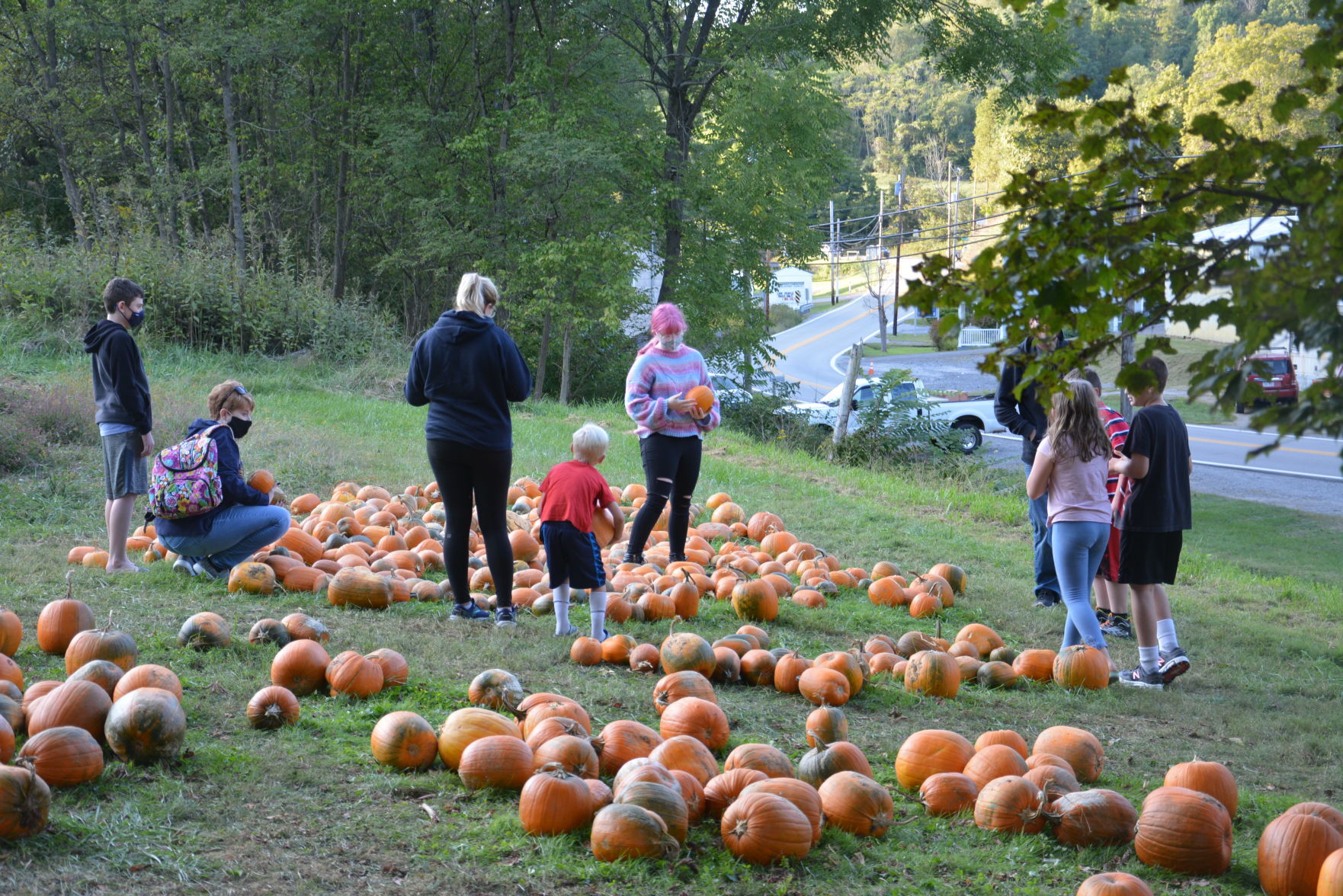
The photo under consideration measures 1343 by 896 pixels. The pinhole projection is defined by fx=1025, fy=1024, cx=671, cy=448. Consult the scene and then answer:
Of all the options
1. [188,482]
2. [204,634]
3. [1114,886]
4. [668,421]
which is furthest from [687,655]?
[188,482]

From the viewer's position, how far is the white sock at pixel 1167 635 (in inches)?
229

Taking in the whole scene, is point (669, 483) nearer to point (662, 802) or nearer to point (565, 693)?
point (565, 693)

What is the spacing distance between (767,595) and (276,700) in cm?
317

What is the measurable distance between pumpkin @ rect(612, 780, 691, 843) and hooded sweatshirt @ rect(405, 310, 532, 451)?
2945mm

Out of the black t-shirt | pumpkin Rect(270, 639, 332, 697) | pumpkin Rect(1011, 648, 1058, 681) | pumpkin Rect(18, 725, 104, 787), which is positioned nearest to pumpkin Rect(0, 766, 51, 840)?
pumpkin Rect(18, 725, 104, 787)

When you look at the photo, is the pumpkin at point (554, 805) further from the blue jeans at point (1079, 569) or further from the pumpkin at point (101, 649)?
the blue jeans at point (1079, 569)

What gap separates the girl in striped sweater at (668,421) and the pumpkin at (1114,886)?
4622 millimetres

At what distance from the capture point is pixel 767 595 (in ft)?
20.7

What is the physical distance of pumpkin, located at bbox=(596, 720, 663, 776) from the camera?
3.62 meters

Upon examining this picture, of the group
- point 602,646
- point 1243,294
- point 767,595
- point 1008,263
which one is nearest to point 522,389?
point 602,646

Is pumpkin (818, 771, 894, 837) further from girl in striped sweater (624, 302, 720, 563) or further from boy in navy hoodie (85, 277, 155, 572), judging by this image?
boy in navy hoodie (85, 277, 155, 572)

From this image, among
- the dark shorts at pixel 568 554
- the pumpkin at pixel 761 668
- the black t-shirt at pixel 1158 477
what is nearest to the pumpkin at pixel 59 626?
the dark shorts at pixel 568 554

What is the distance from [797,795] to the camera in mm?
3180

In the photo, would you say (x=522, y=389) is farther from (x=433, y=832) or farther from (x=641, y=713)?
(x=433, y=832)
